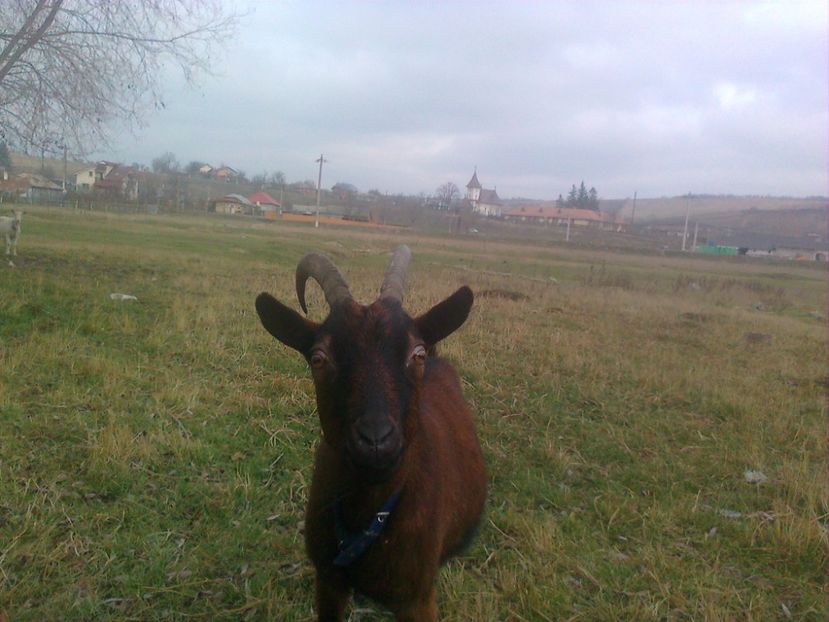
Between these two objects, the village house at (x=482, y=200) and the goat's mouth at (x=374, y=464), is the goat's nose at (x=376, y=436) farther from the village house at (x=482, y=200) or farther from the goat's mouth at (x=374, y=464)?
the village house at (x=482, y=200)

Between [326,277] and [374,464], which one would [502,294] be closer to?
[326,277]

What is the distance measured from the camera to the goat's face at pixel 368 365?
2.53 metres

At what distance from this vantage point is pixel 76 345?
24.9 feet

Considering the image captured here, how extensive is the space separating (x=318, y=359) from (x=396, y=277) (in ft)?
2.90

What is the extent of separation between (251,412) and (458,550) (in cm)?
305

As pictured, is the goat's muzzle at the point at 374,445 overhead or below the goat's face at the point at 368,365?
below

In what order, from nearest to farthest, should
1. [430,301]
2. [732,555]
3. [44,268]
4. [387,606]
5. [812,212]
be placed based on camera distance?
[387,606], [732,555], [430,301], [44,268], [812,212]

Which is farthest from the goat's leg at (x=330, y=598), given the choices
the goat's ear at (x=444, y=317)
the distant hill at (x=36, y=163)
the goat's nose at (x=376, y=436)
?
the distant hill at (x=36, y=163)

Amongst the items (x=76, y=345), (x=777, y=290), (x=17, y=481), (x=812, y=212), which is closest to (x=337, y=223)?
(x=777, y=290)

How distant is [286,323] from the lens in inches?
122

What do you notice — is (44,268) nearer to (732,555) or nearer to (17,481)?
(17,481)

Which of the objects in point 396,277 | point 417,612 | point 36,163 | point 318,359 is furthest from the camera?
point 36,163

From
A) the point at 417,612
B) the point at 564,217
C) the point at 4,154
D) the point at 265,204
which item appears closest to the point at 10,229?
the point at 4,154

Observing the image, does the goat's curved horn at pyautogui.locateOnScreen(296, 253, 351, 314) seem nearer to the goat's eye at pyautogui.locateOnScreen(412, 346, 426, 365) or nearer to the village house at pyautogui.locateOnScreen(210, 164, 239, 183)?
the goat's eye at pyautogui.locateOnScreen(412, 346, 426, 365)
